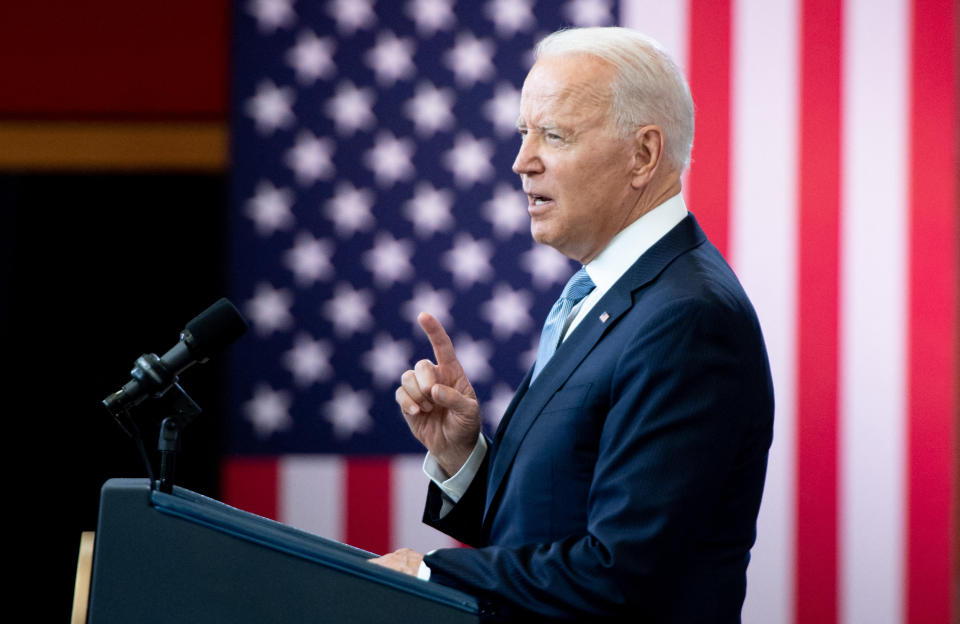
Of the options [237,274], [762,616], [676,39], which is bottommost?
[762,616]

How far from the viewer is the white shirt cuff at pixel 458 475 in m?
1.37

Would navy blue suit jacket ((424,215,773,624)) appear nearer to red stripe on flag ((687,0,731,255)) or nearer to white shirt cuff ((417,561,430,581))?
white shirt cuff ((417,561,430,581))

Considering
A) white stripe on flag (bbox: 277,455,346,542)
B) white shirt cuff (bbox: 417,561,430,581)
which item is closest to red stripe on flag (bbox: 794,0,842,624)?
white stripe on flag (bbox: 277,455,346,542)

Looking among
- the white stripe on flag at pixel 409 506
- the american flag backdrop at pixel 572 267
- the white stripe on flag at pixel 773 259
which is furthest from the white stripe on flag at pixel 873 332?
the white stripe on flag at pixel 409 506

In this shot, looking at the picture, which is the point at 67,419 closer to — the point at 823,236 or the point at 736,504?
the point at 823,236

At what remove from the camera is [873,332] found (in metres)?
2.78

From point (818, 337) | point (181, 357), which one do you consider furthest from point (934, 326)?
point (181, 357)

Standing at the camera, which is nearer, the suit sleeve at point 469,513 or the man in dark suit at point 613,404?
the man in dark suit at point 613,404

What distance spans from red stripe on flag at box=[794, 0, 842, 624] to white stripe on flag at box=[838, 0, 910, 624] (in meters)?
0.03

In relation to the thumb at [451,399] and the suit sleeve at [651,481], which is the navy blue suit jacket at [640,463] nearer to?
the suit sleeve at [651,481]

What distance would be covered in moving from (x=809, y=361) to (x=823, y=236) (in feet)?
1.14

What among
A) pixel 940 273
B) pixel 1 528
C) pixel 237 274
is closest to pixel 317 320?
pixel 237 274

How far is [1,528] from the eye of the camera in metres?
3.02

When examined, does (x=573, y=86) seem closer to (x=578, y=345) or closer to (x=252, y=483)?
(x=578, y=345)
